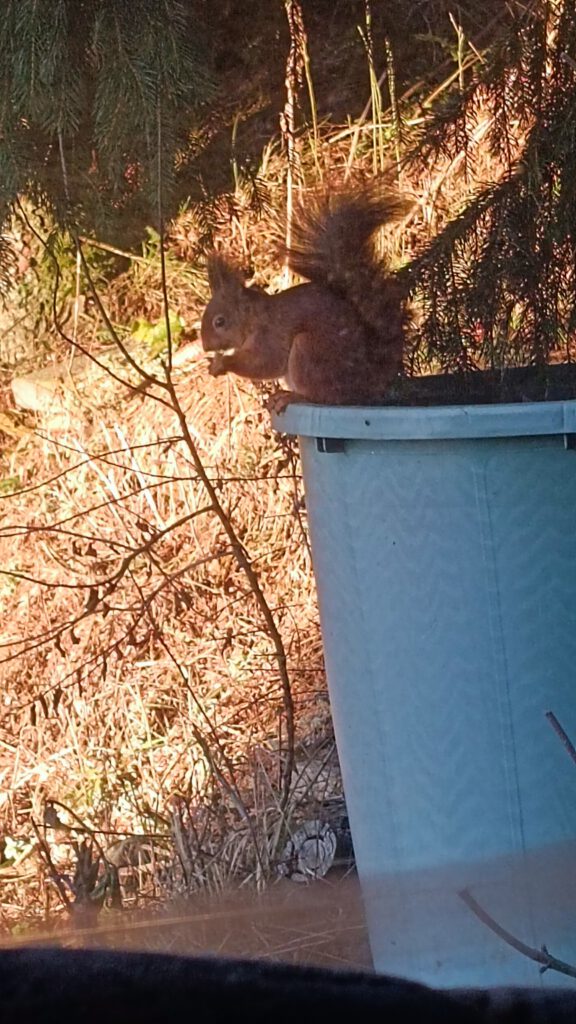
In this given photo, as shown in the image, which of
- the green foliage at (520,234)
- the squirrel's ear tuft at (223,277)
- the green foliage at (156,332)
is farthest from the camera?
the green foliage at (156,332)

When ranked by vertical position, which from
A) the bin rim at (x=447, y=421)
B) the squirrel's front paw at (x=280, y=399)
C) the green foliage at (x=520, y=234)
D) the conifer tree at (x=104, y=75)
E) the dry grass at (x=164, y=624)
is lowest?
the dry grass at (x=164, y=624)

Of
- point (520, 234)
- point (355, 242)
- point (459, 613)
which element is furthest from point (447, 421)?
point (355, 242)

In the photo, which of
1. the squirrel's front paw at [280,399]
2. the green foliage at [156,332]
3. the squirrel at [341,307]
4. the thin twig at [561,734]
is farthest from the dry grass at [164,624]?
the thin twig at [561,734]

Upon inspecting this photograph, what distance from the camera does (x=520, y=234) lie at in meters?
1.88

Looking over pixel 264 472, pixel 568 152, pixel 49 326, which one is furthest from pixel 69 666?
pixel 568 152

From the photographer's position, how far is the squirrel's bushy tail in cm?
217

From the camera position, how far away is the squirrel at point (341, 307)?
6.98ft

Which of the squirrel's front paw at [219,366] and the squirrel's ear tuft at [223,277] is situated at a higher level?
the squirrel's ear tuft at [223,277]

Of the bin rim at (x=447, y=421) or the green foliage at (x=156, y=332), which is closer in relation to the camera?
the bin rim at (x=447, y=421)

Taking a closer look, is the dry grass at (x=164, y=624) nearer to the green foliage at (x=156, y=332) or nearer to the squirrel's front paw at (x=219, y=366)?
the green foliage at (x=156, y=332)

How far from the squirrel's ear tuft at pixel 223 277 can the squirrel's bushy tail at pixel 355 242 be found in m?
0.47

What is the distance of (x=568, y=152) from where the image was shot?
5.96 feet

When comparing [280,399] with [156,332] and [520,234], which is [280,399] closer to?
[520,234]

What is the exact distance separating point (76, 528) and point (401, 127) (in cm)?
194
